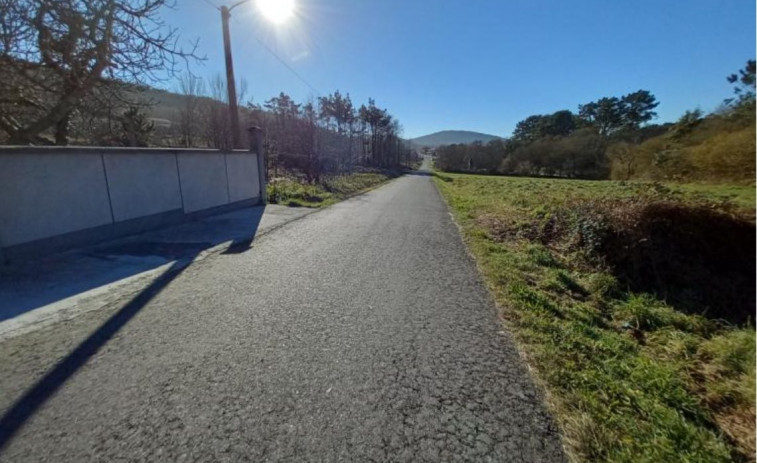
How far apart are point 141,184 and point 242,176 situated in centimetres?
422

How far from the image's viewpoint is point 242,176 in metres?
11.2

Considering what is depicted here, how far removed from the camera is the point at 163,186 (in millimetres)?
7793

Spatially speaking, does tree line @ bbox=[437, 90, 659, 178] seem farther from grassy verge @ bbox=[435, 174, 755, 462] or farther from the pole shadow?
the pole shadow

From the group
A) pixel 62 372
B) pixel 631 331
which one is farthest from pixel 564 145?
pixel 62 372

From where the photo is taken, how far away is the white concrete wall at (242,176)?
1062 centimetres

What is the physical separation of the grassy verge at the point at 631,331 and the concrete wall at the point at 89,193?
7.20 m

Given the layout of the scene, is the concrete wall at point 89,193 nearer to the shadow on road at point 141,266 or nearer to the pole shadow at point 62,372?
the shadow on road at point 141,266

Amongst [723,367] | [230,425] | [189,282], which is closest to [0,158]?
[189,282]

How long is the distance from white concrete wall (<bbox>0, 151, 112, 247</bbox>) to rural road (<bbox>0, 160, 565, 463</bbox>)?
282 centimetres

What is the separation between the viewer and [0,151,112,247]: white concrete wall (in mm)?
4941

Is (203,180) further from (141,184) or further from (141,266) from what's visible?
(141,266)

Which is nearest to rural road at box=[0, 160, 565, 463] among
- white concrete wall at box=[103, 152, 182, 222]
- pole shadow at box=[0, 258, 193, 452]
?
pole shadow at box=[0, 258, 193, 452]

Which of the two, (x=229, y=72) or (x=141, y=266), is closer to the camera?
(x=141, y=266)

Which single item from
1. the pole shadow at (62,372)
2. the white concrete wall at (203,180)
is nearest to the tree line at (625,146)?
the pole shadow at (62,372)
